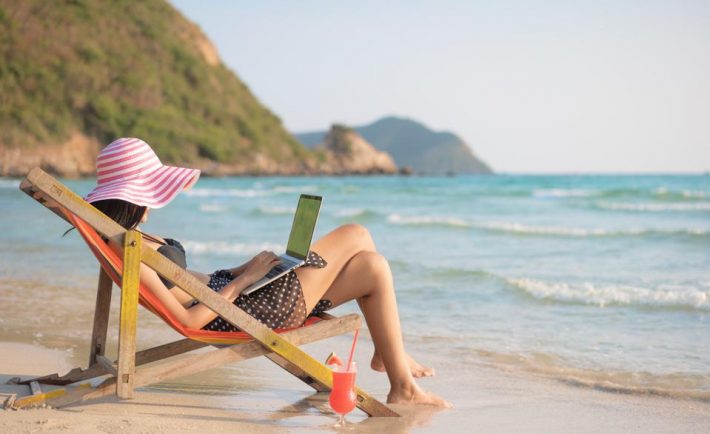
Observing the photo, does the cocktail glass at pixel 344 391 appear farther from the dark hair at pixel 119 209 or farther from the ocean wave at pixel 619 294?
the ocean wave at pixel 619 294

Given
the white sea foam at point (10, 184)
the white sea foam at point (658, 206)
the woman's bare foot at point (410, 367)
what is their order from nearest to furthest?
the woman's bare foot at point (410, 367), the white sea foam at point (658, 206), the white sea foam at point (10, 184)

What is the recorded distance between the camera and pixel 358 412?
3564mm

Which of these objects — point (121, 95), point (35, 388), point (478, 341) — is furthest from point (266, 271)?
point (121, 95)

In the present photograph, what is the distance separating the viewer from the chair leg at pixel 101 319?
3.48m

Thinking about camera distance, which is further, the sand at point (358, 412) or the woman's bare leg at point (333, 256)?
the woman's bare leg at point (333, 256)

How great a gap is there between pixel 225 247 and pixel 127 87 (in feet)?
179

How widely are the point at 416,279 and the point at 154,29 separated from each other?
215 feet

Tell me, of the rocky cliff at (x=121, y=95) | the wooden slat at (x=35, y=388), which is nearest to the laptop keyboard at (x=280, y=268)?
the wooden slat at (x=35, y=388)

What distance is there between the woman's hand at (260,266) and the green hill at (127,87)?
52.4m

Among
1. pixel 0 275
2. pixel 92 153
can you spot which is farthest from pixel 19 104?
pixel 0 275

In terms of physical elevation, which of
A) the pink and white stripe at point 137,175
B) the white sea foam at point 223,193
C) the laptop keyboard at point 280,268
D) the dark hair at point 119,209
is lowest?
the white sea foam at point 223,193

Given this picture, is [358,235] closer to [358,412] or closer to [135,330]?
[358,412]

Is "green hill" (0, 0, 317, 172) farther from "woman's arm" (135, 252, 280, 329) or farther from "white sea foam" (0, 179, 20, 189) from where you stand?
"woman's arm" (135, 252, 280, 329)

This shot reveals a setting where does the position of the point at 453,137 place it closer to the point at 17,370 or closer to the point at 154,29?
the point at 154,29
